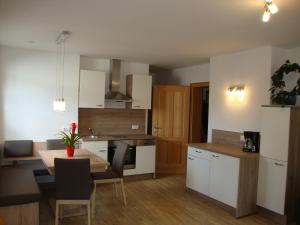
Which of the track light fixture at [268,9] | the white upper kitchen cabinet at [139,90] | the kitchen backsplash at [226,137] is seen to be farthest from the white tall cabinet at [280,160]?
the white upper kitchen cabinet at [139,90]

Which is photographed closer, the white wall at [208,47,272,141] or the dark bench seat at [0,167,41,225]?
the dark bench seat at [0,167,41,225]

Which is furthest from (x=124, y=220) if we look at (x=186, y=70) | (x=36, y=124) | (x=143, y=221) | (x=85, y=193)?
(x=186, y=70)

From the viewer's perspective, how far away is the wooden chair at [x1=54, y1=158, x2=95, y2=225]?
9.80 ft

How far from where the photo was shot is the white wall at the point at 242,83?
13.2ft

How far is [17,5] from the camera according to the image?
2652 millimetres

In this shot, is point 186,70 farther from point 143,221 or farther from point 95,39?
point 143,221

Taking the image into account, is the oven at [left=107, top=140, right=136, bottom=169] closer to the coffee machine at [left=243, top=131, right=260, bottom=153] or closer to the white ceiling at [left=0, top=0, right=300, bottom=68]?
the white ceiling at [left=0, top=0, right=300, bottom=68]

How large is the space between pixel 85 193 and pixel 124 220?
2.45ft

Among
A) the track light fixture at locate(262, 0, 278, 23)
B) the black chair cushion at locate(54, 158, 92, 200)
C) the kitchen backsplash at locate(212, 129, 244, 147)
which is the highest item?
the track light fixture at locate(262, 0, 278, 23)

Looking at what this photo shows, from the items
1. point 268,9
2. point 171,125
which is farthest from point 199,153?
point 268,9

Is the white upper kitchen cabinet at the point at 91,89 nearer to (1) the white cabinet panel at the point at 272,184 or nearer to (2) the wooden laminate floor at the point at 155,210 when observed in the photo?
(2) the wooden laminate floor at the point at 155,210

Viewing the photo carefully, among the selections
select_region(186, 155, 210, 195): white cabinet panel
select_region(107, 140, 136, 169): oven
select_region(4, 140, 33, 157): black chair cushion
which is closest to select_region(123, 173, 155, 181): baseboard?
select_region(107, 140, 136, 169): oven

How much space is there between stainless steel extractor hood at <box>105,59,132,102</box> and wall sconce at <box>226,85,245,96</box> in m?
2.12

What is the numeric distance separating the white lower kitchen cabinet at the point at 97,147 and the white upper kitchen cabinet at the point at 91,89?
78 centimetres
